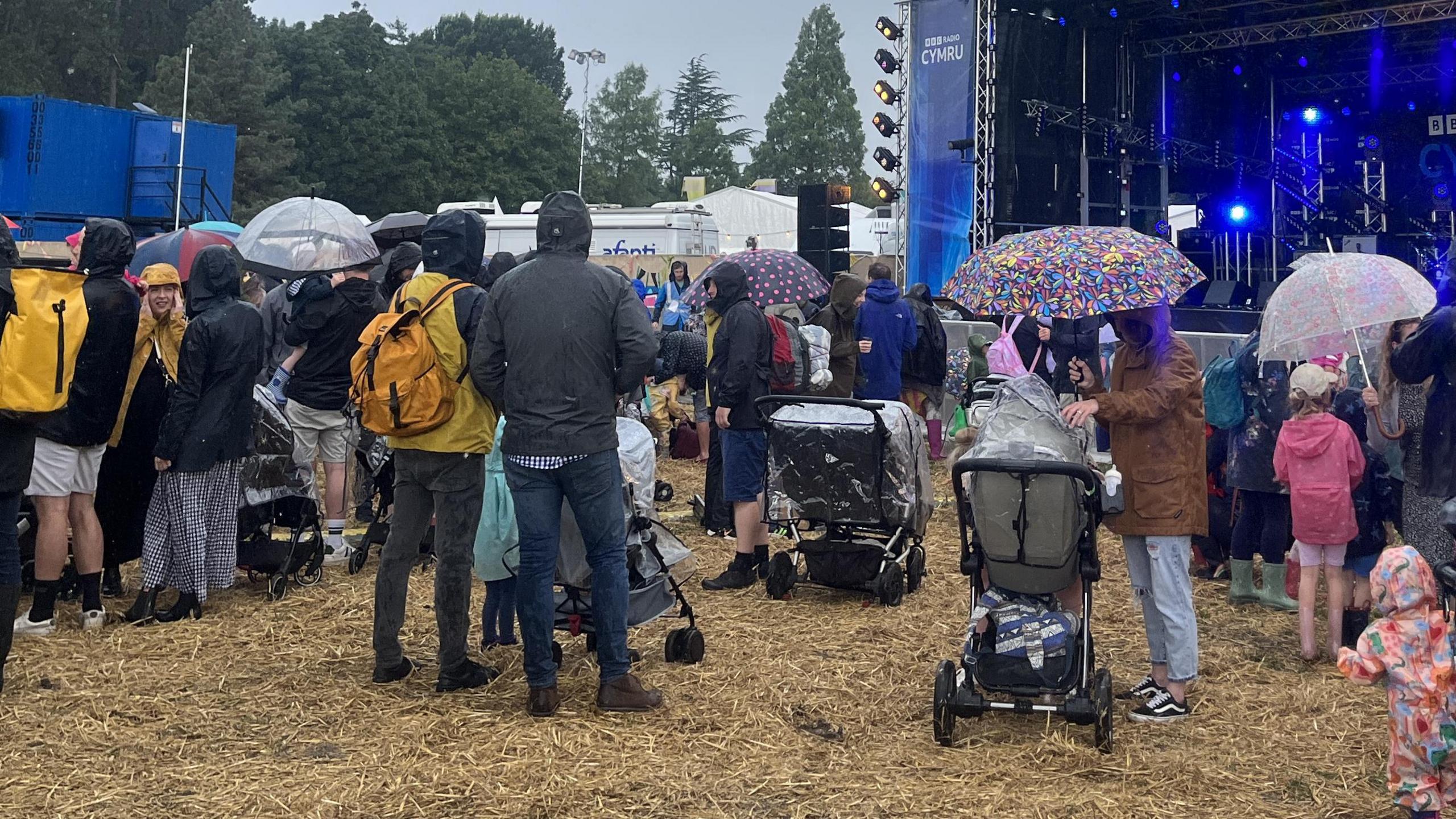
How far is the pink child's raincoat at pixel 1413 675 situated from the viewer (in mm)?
3906

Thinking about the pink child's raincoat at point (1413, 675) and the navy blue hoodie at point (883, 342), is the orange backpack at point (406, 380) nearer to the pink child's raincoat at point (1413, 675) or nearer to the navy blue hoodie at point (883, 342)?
the pink child's raincoat at point (1413, 675)

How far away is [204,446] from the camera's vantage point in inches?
253

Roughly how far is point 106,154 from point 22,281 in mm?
16399

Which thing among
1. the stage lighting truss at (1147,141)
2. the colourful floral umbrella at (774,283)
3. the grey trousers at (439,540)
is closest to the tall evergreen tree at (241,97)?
the stage lighting truss at (1147,141)

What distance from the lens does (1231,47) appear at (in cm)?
2045

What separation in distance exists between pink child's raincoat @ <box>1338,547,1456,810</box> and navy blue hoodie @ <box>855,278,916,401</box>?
578cm

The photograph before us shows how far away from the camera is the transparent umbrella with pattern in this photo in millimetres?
5391

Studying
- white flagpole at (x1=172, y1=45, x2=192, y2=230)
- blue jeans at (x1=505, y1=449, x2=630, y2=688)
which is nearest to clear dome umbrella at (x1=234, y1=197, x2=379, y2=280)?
blue jeans at (x1=505, y1=449, x2=630, y2=688)

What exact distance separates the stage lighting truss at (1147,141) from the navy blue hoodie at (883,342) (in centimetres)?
908

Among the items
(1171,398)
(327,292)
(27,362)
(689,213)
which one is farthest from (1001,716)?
(689,213)

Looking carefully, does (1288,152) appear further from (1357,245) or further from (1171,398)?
(1171,398)

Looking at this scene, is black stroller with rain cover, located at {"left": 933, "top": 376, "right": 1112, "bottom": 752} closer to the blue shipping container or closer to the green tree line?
the blue shipping container

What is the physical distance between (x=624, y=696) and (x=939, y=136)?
46.2 ft

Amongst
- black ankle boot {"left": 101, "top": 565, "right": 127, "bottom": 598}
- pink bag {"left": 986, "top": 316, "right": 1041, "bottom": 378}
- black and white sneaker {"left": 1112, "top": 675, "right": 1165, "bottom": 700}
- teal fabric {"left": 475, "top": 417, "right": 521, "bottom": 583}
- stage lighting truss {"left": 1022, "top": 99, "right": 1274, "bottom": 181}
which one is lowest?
black and white sneaker {"left": 1112, "top": 675, "right": 1165, "bottom": 700}
